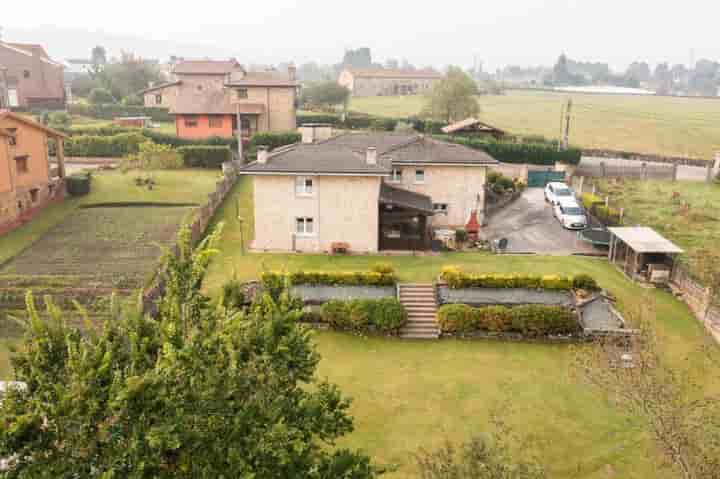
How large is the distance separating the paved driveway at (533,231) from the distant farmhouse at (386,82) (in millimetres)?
103985

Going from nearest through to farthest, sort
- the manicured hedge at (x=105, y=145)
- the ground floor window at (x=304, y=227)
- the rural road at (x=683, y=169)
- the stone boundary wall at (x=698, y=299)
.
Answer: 1. the stone boundary wall at (x=698, y=299)
2. the ground floor window at (x=304, y=227)
3. the rural road at (x=683, y=169)
4. the manicured hedge at (x=105, y=145)

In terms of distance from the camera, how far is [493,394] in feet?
69.9

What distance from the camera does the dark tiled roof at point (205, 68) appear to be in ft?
275

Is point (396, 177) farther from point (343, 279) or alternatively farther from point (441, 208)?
point (343, 279)

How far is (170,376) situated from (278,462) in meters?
2.27

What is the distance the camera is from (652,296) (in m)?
29.3

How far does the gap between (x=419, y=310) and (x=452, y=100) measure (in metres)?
59.3

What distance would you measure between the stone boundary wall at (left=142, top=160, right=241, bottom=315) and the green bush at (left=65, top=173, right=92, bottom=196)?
10.7 metres

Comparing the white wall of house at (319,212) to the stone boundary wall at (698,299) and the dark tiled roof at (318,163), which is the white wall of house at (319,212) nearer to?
the dark tiled roof at (318,163)

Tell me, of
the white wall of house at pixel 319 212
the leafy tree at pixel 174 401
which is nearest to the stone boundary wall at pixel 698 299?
the white wall of house at pixel 319 212

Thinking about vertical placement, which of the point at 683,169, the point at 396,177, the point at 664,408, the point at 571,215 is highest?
the point at 396,177

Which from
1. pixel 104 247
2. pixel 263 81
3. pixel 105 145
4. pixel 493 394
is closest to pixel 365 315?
pixel 493 394

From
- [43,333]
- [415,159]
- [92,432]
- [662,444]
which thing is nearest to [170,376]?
[92,432]

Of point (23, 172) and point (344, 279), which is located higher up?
point (23, 172)
